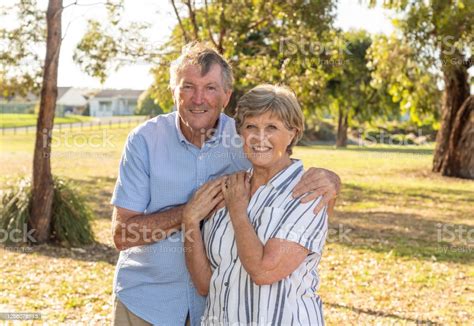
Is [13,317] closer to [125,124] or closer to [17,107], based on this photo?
[125,124]

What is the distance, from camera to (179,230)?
126 inches

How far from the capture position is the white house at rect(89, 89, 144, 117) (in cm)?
4641

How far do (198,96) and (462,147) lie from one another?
2074cm

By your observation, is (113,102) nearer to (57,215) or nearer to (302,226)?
(57,215)

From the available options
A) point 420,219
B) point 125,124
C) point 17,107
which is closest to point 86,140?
point 125,124

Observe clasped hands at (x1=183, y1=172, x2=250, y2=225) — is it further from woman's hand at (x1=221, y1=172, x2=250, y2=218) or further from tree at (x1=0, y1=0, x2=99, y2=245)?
tree at (x1=0, y1=0, x2=99, y2=245)

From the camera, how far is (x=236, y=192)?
2910mm

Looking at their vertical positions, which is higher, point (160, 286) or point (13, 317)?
point (160, 286)

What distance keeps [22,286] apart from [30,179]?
2.97 metres

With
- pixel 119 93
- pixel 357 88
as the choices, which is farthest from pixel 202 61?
pixel 119 93

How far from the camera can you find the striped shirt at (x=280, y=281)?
2781mm

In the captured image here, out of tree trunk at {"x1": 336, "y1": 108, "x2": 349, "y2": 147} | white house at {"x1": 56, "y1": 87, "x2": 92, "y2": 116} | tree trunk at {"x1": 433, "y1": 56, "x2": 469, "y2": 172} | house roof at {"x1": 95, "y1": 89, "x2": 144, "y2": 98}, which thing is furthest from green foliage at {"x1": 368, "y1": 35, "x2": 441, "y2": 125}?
white house at {"x1": 56, "y1": 87, "x2": 92, "y2": 116}

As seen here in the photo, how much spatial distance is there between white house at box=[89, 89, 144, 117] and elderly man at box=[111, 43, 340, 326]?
136 feet

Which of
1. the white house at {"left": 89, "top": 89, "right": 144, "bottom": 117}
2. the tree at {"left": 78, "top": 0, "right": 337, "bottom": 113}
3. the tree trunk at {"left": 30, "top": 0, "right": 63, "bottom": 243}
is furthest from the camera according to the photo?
the white house at {"left": 89, "top": 89, "right": 144, "bottom": 117}
